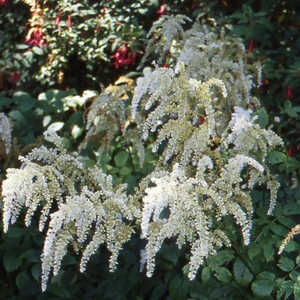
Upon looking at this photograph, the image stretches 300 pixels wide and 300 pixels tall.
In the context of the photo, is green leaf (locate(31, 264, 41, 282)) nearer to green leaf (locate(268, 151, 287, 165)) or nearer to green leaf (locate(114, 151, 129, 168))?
green leaf (locate(114, 151, 129, 168))

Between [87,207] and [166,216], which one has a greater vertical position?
[87,207]

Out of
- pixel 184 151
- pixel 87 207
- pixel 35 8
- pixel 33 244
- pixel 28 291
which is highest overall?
pixel 35 8

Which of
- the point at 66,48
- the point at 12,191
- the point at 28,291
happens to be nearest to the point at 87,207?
the point at 12,191

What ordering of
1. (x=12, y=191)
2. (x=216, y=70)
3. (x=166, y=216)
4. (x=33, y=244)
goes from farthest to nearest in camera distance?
(x=216, y=70) < (x=33, y=244) < (x=166, y=216) < (x=12, y=191)

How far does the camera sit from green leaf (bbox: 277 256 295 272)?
6.41ft

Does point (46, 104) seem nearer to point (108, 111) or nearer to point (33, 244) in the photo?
point (108, 111)

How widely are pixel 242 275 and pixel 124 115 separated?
0.91m

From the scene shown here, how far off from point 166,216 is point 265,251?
433mm

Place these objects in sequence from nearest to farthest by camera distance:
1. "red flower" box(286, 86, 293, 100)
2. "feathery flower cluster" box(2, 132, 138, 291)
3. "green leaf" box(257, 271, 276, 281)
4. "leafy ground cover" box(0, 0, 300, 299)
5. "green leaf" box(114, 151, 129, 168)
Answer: "feathery flower cluster" box(2, 132, 138, 291) < "green leaf" box(257, 271, 276, 281) < "leafy ground cover" box(0, 0, 300, 299) < "green leaf" box(114, 151, 129, 168) < "red flower" box(286, 86, 293, 100)

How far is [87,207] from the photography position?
1.69m

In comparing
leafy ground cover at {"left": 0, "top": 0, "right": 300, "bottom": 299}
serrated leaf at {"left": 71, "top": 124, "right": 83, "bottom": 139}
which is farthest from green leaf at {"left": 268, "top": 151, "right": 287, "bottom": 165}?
serrated leaf at {"left": 71, "top": 124, "right": 83, "bottom": 139}

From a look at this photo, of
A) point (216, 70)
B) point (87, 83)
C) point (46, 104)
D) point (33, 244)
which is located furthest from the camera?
point (87, 83)

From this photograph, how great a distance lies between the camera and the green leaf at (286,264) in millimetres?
1955

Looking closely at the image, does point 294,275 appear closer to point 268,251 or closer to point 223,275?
point 268,251
